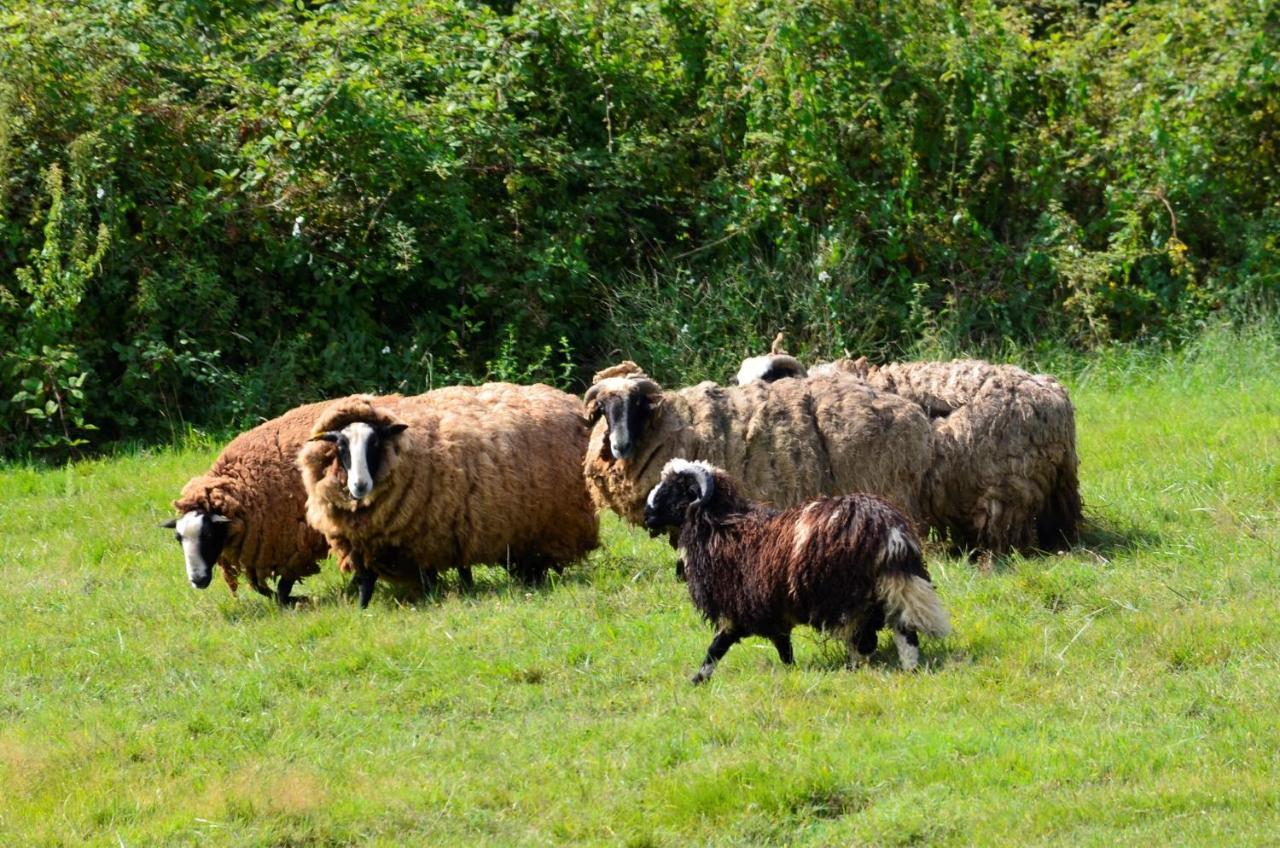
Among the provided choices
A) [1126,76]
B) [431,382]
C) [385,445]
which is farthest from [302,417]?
[1126,76]

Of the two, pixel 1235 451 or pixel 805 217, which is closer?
pixel 1235 451

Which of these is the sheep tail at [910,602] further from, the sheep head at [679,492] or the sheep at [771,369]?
the sheep at [771,369]

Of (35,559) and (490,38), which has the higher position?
(490,38)

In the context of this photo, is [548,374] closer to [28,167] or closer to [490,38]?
[490,38]

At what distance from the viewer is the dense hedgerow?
671 inches

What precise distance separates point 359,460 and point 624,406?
1744 millimetres

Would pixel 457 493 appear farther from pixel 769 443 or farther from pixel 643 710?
pixel 643 710

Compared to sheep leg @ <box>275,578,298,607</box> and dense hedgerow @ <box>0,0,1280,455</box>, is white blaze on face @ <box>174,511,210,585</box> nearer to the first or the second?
sheep leg @ <box>275,578,298,607</box>

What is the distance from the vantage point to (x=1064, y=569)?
1116cm

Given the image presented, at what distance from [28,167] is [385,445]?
24.6ft

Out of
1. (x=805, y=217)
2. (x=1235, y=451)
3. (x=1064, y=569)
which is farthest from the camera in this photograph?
(x=805, y=217)

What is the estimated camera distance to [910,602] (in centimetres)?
887

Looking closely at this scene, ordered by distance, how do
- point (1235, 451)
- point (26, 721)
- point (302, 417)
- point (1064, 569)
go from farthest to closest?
point (1235, 451) → point (302, 417) → point (1064, 569) → point (26, 721)

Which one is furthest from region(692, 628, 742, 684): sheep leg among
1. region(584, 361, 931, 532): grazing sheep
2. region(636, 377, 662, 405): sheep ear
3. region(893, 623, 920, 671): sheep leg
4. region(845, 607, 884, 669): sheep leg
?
region(636, 377, 662, 405): sheep ear
